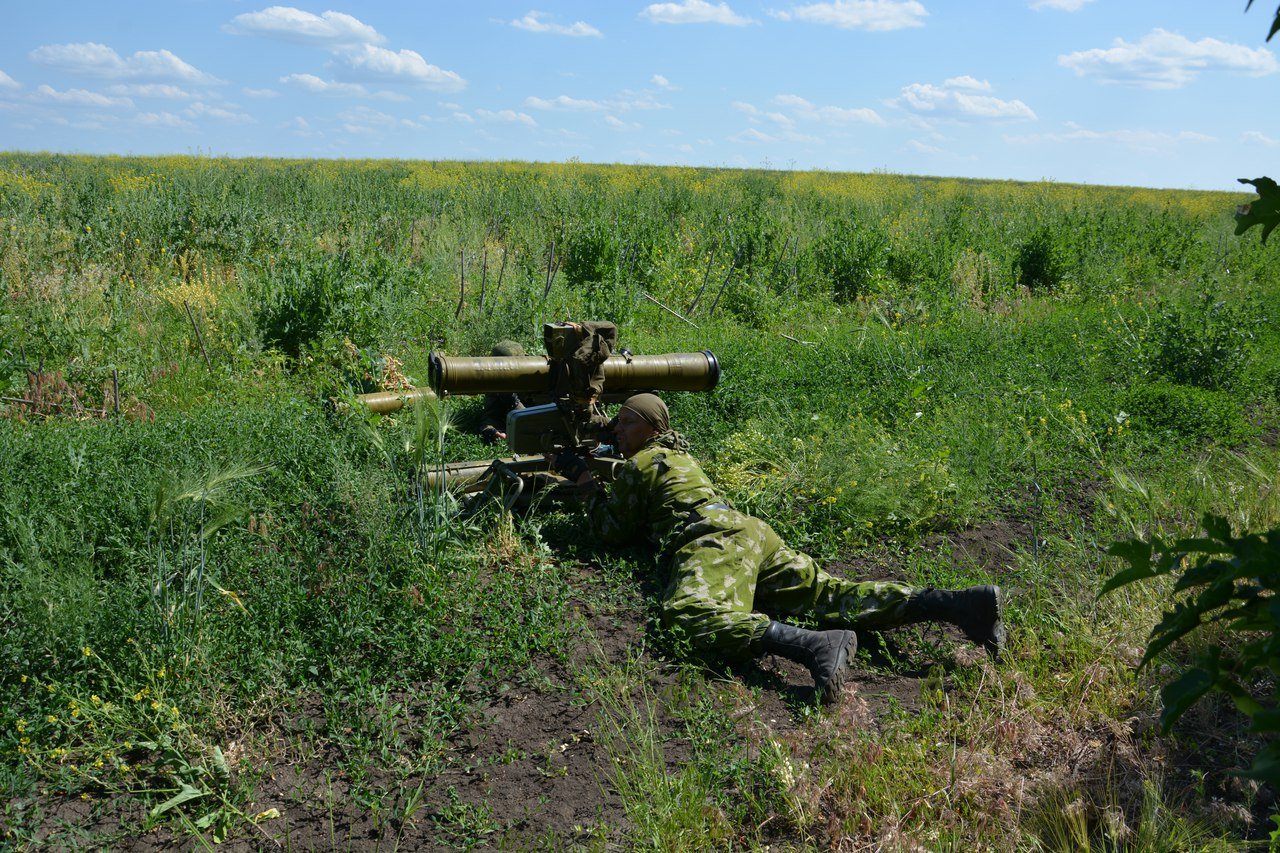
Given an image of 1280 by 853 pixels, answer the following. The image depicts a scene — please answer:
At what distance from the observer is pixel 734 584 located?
4648mm

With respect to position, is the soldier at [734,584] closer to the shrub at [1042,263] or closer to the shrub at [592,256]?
the shrub at [592,256]

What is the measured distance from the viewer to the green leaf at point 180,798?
10.8 ft

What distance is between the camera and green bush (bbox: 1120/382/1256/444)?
7.66 meters

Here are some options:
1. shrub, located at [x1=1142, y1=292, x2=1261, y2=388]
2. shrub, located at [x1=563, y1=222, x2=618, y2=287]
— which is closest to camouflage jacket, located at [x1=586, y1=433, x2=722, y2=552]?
shrub, located at [x1=1142, y1=292, x2=1261, y2=388]

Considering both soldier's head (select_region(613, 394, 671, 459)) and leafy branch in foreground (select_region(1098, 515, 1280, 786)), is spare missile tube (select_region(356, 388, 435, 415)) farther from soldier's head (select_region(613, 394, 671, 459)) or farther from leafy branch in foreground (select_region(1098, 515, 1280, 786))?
leafy branch in foreground (select_region(1098, 515, 1280, 786))

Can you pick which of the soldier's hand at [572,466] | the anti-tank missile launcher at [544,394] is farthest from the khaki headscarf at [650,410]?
the soldier's hand at [572,466]

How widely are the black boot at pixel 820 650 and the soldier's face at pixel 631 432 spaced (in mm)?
1572

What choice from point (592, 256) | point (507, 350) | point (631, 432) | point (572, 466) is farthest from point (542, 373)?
point (592, 256)

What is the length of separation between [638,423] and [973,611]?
2.17 meters

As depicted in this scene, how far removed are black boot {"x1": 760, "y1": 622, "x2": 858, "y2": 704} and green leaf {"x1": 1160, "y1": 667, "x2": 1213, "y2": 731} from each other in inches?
105

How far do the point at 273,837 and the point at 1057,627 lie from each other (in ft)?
12.2

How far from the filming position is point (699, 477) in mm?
5273

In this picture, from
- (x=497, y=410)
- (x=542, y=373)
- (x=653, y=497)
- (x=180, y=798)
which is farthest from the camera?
(x=497, y=410)

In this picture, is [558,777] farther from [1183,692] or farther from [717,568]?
[1183,692]
